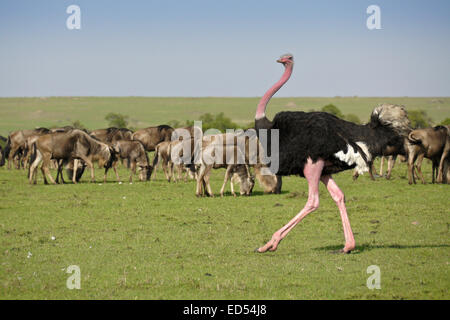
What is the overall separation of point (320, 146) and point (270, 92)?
52.0 inches

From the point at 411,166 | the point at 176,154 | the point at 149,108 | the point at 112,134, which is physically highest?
the point at 149,108

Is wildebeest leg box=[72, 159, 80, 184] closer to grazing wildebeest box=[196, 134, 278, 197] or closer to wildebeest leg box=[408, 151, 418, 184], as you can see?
grazing wildebeest box=[196, 134, 278, 197]

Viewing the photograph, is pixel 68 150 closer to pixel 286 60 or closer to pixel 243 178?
pixel 243 178

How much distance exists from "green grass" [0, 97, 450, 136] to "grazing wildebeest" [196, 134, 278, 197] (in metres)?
61.9

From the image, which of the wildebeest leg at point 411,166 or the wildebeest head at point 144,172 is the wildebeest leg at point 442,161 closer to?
the wildebeest leg at point 411,166

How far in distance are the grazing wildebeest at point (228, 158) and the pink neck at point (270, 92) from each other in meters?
8.02

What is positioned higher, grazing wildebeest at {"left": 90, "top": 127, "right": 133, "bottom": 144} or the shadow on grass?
grazing wildebeest at {"left": 90, "top": 127, "right": 133, "bottom": 144}

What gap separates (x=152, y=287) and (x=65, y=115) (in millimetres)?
91996

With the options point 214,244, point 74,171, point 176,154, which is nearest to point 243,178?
point 176,154

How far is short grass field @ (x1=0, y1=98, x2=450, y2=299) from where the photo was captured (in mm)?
7410

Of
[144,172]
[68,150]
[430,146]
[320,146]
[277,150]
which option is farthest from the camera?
[144,172]

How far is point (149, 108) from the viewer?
10681cm

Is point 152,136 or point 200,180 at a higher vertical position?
point 152,136

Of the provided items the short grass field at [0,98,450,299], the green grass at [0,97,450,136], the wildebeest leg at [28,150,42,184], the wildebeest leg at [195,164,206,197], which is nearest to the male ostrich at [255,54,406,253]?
the short grass field at [0,98,450,299]
